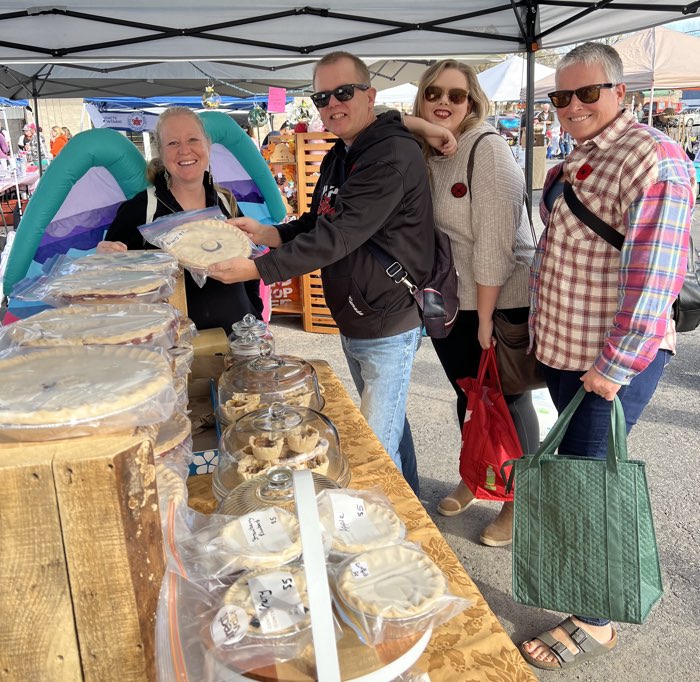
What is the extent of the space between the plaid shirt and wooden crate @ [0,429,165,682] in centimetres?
144

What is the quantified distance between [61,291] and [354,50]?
336 centimetres

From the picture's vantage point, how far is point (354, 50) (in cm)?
423

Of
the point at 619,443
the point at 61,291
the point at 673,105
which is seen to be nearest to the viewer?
the point at 61,291

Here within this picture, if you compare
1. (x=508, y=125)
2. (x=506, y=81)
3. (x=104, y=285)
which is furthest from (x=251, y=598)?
(x=508, y=125)

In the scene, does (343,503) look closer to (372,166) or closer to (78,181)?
(372,166)

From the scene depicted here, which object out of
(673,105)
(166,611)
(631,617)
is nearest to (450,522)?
(631,617)

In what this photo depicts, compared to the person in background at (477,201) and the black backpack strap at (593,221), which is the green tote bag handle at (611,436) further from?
the person in background at (477,201)

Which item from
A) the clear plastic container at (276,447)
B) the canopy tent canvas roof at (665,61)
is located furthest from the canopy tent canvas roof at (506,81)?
the clear plastic container at (276,447)

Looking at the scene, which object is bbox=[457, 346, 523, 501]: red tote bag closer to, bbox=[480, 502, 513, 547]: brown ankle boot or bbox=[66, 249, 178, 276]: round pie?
bbox=[480, 502, 513, 547]: brown ankle boot

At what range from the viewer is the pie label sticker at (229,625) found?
30.2 inches

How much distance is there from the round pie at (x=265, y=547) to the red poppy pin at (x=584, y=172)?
145 cm

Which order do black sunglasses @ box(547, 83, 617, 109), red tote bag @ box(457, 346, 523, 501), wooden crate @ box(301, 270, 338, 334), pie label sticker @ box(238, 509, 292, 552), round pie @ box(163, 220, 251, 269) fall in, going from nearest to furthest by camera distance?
pie label sticker @ box(238, 509, 292, 552) → black sunglasses @ box(547, 83, 617, 109) → round pie @ box(163, 220, 251, 269) → red tote bag @ box(457, 346, 523, 501) → wooden crate @ box(301, 270, 338, 334)

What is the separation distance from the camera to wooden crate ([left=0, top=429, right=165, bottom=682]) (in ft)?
2.29

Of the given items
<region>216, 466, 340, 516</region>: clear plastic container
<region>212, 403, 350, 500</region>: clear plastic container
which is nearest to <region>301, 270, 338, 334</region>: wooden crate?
<region>212, 403, 350, 500</region>: clear plastic container
